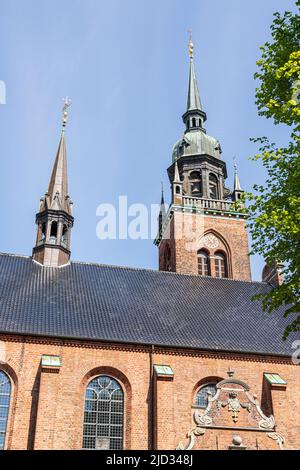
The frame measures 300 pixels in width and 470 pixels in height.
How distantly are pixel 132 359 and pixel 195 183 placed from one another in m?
19.5

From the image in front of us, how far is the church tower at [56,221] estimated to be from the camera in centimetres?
2752

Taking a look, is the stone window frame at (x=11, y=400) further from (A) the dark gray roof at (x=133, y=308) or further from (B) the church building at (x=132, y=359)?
(A) the dark gray roof at (x=133, y=308)

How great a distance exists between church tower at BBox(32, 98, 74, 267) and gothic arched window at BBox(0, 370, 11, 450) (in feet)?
25.3

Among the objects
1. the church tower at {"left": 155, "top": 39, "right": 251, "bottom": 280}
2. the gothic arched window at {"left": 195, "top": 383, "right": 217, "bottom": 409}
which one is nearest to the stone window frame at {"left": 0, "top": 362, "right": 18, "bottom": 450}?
the gothic arched window at {"left": 195, "top": 383, "right": 217, "bottom": 409}

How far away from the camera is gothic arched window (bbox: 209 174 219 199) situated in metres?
38.6

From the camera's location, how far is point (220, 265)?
35.0 metres

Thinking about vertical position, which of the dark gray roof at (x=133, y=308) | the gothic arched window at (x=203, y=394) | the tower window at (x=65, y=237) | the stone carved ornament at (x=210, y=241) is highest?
the stone carved ornament at (x=210, y=241)

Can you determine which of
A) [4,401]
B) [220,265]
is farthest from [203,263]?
[4,401]

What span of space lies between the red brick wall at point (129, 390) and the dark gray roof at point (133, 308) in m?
0.51

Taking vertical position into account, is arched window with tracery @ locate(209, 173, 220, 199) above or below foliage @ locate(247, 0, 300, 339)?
above

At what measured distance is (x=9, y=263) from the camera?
2659cm

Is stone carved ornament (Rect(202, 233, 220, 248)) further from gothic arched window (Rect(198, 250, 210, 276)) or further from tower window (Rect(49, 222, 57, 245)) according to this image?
tower window (Rect(49, 222, 57, 245))

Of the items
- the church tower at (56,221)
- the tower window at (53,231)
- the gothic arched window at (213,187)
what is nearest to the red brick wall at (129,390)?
the church tower at (56,221)

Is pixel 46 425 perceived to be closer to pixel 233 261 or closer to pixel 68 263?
pixel 68 263
